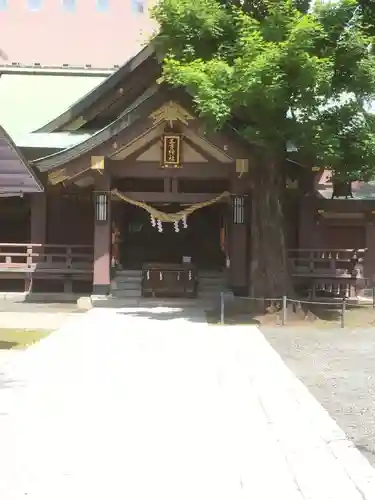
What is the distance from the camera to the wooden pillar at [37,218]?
18.7 m

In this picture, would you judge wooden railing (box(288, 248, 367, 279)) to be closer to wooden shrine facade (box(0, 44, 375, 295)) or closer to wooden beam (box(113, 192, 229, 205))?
wooden shrine facade (box(0, 44, 375, 295))

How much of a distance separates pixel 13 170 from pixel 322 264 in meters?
10.6

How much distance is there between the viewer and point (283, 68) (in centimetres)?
1139

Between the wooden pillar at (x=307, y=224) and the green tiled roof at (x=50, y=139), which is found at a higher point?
the green tiled roof at (x=50, y=139)

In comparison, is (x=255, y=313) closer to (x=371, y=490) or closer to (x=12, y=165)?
(x=12, y=165)

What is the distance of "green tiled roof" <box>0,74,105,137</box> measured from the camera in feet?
70.6

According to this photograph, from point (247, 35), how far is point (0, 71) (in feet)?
52.6

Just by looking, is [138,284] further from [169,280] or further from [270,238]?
[270,238]

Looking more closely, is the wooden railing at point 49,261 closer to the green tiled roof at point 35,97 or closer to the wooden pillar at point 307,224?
the green tiled roof at point 35,97

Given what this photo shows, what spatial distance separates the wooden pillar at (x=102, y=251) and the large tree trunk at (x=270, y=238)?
169 inches

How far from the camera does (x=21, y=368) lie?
820 centimetres

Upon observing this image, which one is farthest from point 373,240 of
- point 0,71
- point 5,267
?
point 0,71

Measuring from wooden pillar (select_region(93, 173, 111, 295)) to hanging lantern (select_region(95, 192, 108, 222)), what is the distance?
59 mm

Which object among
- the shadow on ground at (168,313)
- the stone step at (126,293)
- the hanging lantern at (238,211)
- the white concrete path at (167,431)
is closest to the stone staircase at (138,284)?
the stone step at (126,293)
